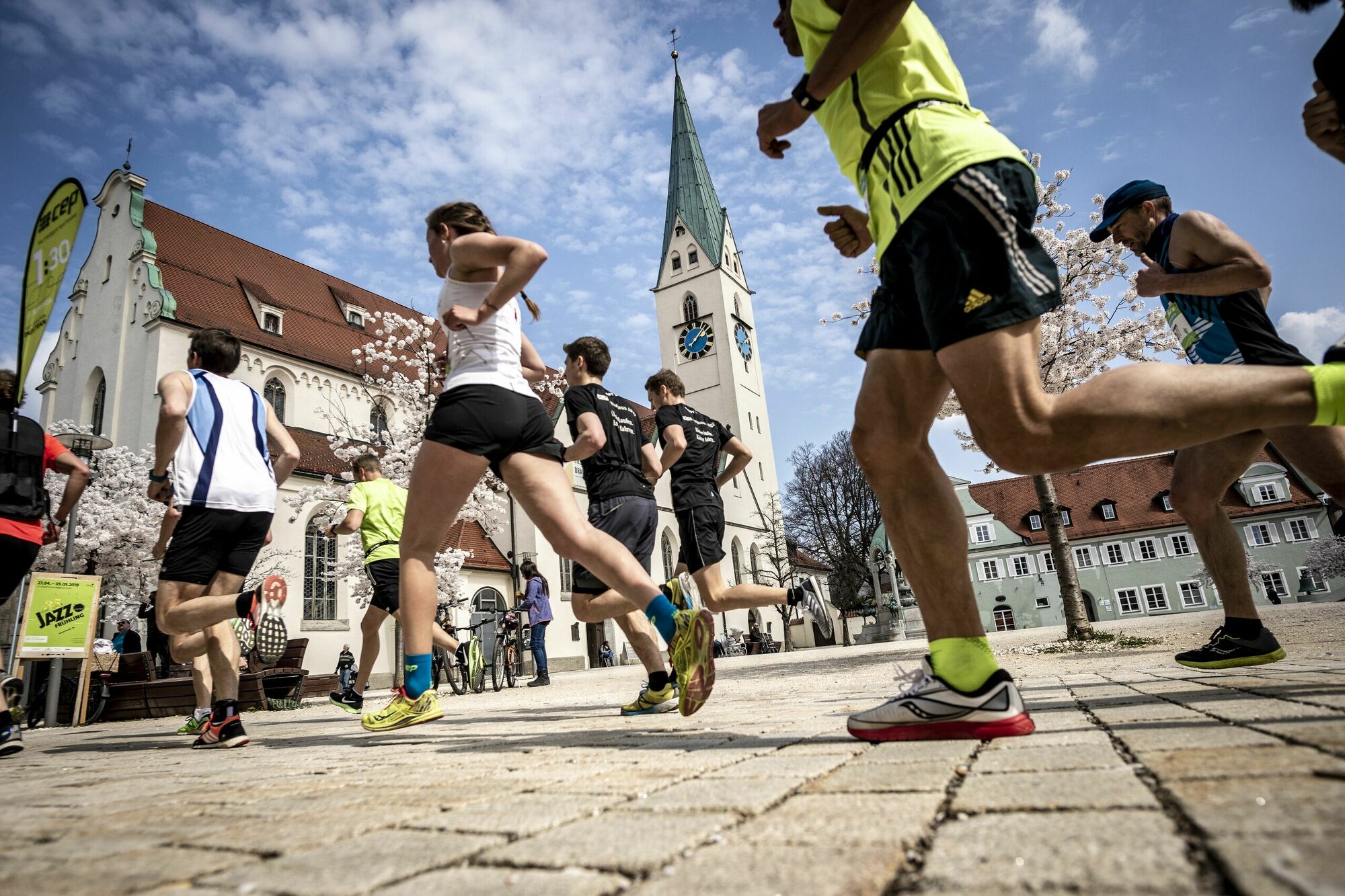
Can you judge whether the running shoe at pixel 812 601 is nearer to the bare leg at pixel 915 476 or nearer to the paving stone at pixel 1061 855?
the bare leg at pixel 915 476

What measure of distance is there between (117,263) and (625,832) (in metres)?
31.7

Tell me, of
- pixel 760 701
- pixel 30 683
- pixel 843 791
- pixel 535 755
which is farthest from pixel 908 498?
pixel 30 683

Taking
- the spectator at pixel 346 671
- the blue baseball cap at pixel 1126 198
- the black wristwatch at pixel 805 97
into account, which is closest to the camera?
the black wristwatch at pixel 805 97

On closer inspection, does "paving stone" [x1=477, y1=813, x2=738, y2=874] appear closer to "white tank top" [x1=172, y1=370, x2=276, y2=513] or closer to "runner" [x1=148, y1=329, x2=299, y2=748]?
"runner" [x1=148, y1=329, x2=299, y2=748]

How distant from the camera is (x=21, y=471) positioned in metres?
4.16

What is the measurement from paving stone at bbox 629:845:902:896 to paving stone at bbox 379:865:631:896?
0.18ft

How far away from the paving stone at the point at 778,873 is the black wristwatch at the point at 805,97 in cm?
214

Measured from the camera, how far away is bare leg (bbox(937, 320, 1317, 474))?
1759 mm

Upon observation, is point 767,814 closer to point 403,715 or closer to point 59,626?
point 403,715

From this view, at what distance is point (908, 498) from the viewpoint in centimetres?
235

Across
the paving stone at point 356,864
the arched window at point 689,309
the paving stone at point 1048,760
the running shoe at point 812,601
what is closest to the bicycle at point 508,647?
the running shoe at point 812,601

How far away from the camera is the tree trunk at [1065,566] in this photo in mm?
9359

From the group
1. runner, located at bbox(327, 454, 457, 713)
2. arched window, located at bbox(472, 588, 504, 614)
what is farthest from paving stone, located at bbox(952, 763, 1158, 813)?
arched window, located at bbox(472, 588, 504, 614)

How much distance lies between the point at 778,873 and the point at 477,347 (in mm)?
3021
